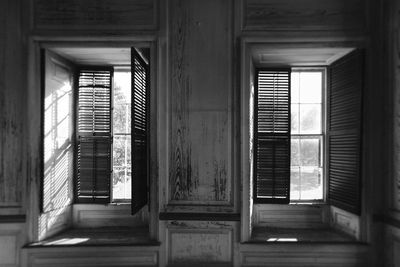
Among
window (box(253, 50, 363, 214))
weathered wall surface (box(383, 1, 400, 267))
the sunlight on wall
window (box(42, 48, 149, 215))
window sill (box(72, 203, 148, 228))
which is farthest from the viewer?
window sill (box(72, 203, 148, 228))

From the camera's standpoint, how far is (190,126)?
10.5 ft

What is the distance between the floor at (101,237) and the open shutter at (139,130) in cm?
47

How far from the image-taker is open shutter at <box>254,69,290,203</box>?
3676 mm

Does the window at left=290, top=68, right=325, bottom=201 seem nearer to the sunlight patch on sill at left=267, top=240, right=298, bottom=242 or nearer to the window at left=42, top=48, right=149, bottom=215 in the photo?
the sunlight patch on sill at left=267, top=240, right=298, bottom=242

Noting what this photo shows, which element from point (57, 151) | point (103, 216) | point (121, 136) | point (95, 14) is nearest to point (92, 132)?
point (121, 136)

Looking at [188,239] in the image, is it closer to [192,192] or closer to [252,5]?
[192,192]

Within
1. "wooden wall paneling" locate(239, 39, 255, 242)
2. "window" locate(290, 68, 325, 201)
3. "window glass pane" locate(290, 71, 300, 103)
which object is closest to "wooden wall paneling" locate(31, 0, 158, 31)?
"wooden wall paneling" locate(239, 39, 255, 242)

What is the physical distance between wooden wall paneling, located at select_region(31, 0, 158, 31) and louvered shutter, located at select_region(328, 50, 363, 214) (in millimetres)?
2017

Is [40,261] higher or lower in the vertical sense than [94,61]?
lower

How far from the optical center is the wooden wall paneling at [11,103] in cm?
320

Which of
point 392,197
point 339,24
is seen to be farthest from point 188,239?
point 339,24

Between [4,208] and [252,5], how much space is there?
3.16 metres

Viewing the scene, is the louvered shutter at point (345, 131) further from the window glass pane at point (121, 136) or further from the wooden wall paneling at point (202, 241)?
the window glass pane at point (121, 136)

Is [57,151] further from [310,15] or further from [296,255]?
[310,15]
